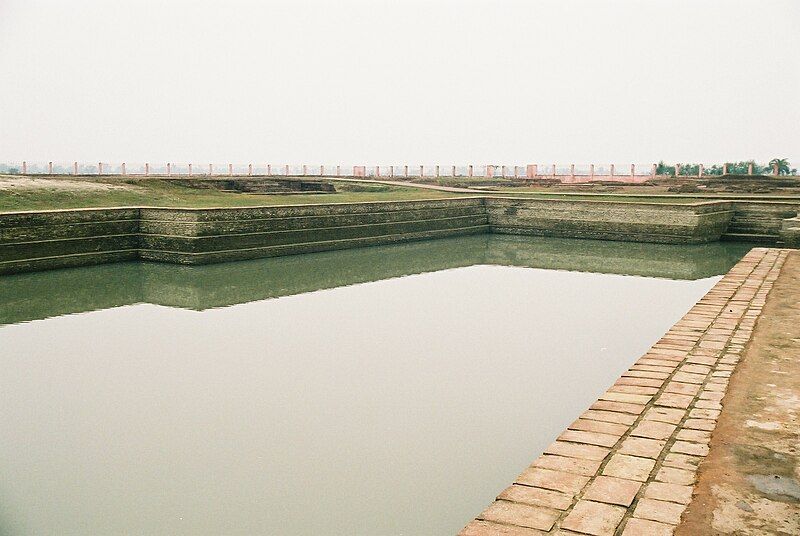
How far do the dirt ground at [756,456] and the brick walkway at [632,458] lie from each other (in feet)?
0.20

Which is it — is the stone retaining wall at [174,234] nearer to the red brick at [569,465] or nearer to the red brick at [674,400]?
the red brick at [674,400]

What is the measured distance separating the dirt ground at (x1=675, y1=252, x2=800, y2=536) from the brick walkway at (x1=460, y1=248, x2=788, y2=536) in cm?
6

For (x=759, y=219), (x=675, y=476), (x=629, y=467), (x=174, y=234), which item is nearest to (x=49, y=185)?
(x=174, y=234)

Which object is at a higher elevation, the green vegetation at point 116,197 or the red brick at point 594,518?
the green vegetation at point 116,197

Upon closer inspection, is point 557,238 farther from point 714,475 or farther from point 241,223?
point 714,475

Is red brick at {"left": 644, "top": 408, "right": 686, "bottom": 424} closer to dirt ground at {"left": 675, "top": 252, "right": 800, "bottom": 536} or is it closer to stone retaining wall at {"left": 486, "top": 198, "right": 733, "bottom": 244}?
dirt ground at {"left": 675, "top": 252, "right": 800, "bottom": 536}

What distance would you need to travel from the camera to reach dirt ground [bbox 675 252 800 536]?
237 cm

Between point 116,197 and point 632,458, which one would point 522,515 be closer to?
point 632,458

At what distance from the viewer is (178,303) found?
753 centimetres

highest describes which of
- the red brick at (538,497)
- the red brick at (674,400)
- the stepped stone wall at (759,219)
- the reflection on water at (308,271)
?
the stepped stone wall at (759,219)

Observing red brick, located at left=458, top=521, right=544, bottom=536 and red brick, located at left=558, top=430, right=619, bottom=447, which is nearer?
red brick, located at left=458, top=521, right=544, bottom=536

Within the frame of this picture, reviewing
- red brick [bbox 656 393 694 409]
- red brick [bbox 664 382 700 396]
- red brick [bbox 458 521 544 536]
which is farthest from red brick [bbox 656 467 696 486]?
red brick [bbox 664 382 700 396]

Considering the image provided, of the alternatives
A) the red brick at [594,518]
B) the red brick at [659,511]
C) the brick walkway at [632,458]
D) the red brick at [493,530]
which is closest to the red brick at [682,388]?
the brick walkway at [632,458]

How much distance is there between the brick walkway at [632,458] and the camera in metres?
2.38
